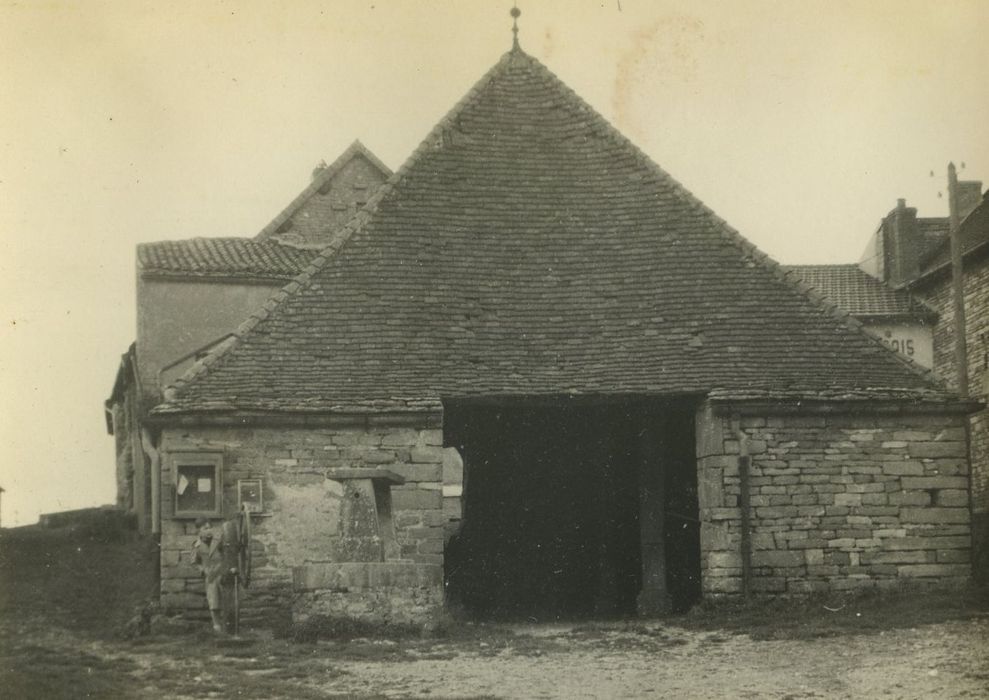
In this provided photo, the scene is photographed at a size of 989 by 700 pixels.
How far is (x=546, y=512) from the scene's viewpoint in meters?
16.4

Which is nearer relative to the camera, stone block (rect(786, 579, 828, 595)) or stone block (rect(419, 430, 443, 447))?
stone block (rect(786, 579, 828, 595))

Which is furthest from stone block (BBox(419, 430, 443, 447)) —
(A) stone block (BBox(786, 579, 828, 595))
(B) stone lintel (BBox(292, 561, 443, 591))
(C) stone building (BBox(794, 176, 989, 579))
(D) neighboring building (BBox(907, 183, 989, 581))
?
(C) stone building (BBox(794, 176, 989, 579))

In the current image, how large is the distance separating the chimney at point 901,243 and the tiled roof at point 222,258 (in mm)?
16164

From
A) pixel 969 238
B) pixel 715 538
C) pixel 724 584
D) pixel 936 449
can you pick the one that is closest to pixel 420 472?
pixel 715 538

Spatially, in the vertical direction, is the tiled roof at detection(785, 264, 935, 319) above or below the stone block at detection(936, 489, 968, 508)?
above

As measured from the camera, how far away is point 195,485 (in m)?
12.7

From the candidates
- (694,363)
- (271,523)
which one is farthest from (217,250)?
(694,363)

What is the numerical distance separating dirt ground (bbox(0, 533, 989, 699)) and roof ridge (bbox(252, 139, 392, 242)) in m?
10.9

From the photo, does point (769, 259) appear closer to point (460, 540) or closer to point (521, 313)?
point (521, 313)

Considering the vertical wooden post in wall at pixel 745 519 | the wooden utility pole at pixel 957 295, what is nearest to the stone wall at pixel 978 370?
the wooden utility pole at pixel 957 295

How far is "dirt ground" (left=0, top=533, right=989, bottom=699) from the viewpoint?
8.49 meters

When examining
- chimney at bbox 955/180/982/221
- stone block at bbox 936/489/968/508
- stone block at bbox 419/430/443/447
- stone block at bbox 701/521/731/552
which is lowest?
stone block at bbox 701/521/731/552

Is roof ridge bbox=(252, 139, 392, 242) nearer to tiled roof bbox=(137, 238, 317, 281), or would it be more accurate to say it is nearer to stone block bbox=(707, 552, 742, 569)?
tiled roof bbox=(137, 238, 317, 281)

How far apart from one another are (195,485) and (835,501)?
7.19m
